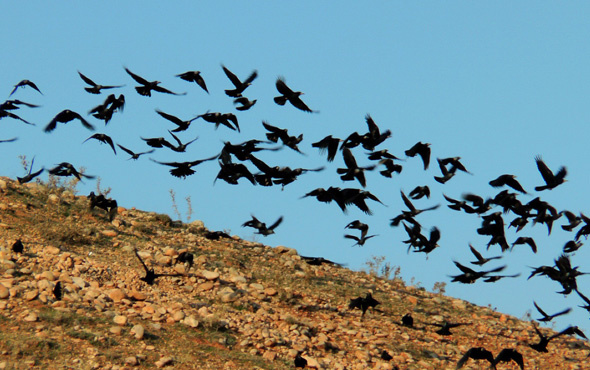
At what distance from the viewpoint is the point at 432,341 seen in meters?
12.1

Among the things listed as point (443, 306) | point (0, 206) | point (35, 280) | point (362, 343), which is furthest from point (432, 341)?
point (0, 206)

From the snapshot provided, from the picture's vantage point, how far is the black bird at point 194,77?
11883 mm

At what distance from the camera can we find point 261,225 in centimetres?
1167

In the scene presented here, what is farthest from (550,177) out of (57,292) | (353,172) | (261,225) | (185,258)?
(57,292)

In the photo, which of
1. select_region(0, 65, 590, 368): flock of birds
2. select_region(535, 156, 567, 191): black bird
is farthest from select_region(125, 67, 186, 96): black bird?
select_region(535, 156, 567, 191): black bird

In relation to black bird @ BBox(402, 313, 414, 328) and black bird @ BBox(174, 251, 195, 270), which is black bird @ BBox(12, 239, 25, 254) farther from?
black bird @ BBox(402, 313, 414, 328)

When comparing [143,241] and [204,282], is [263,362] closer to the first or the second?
[204,282]

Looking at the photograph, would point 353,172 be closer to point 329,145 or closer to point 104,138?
point 329,145

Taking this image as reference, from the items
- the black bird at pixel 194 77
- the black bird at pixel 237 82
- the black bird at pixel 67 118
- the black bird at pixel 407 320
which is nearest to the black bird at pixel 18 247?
the black bird at pixel 67 118

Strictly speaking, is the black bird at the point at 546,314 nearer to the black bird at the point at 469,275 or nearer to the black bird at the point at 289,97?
the black bird at the point at 469,275

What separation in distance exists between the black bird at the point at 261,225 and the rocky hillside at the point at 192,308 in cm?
106

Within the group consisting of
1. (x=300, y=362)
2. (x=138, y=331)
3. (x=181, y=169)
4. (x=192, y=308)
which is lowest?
(x=300, y=362)

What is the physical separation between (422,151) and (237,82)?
311cm

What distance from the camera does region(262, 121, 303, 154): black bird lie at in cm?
1137
